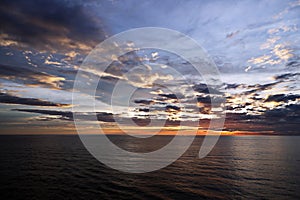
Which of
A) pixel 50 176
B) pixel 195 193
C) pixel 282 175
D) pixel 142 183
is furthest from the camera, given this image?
pixel 282 175

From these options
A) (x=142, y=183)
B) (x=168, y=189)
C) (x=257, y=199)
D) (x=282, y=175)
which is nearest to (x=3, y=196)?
(x=142, y=183)

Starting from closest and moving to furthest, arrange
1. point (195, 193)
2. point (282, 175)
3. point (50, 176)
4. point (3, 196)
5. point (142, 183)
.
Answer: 1. point (3, 196)
2. point (195, 193)
3. point (142, 183)
4. point (50, 176)
5. point (282, 175)

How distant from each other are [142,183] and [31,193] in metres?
19.0

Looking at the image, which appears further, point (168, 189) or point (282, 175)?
point (282, 175)

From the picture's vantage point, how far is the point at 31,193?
3158cm

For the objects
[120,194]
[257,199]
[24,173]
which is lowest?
[24,173]

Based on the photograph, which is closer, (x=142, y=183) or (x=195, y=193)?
(x=195, y=193)

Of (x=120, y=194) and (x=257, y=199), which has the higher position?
(x=257, y=199)

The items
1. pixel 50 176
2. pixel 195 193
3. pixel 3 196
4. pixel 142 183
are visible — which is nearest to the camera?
pixel 3 196

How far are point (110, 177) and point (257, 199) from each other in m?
28.1

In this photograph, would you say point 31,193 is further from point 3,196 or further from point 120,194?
point 120,194

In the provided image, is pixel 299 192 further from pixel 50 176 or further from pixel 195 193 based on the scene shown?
pixel 50 176

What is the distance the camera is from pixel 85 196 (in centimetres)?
3050

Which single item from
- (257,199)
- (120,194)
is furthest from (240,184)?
(120,194)
